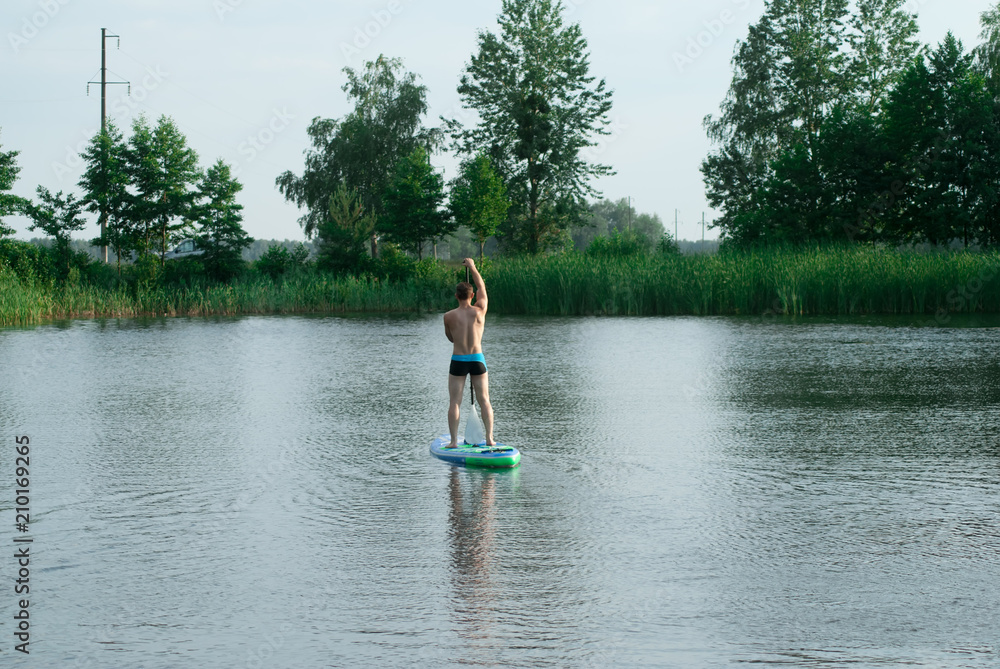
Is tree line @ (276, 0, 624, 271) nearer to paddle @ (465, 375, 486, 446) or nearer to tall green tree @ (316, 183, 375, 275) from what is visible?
tall green tree @ (316, 183, 375, 275)

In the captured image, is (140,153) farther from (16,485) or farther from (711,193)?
(16,485)

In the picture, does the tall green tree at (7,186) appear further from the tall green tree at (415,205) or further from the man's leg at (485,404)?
the man's leg at (485,404)

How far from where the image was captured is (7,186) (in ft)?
129

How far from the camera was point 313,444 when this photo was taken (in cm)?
954

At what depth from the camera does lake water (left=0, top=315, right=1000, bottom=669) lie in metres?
4.49

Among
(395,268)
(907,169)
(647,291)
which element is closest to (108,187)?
(395,268)

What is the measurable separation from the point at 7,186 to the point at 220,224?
8.61 m

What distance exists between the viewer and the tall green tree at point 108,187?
1725 inches

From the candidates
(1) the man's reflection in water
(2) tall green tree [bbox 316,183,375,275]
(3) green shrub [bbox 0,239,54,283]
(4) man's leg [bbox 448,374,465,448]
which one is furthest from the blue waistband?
(2) tall green tree [bbox 316,183,375,275]

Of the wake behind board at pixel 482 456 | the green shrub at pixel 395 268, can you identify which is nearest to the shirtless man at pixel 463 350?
the wake behind board at pixel 482 456

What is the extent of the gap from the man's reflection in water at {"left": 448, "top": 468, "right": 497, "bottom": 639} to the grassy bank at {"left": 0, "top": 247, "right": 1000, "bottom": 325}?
25195mm

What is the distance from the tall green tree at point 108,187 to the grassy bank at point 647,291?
683 centimetres

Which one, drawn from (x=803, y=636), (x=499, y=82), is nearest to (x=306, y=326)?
(x=803, y=636)

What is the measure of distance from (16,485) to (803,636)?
6056 mm
